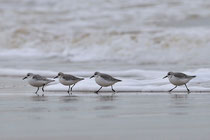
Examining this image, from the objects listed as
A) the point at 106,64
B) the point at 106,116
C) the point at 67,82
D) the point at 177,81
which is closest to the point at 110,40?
the point at 106,64

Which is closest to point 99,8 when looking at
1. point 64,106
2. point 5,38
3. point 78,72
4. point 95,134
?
point 5,38

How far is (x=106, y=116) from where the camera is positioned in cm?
623

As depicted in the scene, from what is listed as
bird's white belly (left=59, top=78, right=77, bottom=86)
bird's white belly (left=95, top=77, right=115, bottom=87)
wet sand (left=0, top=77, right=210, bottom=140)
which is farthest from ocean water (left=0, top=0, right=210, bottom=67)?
wet sand (left=0, top=77, right=210, bottom=140)

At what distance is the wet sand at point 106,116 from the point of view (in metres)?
5.07

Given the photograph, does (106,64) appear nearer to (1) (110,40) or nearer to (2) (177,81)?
(1) (110,40)

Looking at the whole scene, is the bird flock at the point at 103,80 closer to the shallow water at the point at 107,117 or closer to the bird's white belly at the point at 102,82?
the bird's white belly at the point at 102,82

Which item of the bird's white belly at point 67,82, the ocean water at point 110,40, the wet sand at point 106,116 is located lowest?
the wet sand at point 106,116

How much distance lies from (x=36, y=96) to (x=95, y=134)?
3962mm

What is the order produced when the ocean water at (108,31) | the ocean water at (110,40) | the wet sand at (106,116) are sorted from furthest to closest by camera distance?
the ocean water at (108,31) → the ocean water at (110,40) → the wet sand at (106,116)

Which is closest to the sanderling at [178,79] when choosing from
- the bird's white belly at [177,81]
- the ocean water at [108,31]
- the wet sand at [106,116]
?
the bird's white belly at [177,81]

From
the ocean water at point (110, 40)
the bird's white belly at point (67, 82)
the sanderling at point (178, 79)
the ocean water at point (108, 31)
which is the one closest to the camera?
the sanderling at point (178, 79)

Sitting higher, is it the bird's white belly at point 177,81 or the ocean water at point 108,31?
the ocean water at point 108,31

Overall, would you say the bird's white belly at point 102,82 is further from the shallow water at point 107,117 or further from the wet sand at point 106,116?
the shallow water at point 107,117

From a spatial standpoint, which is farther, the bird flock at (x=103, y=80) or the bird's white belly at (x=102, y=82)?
the bird's white belly at (x=102, y=82)
